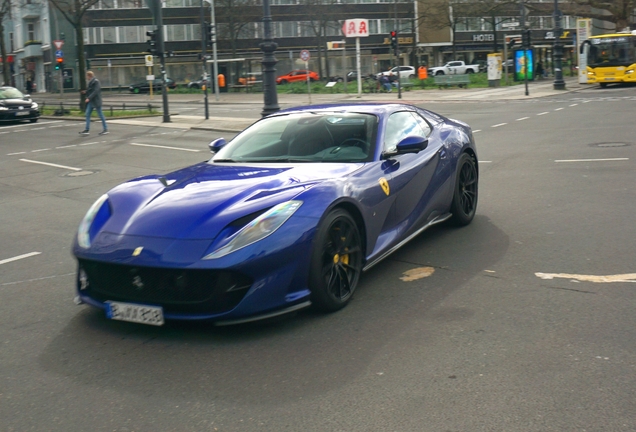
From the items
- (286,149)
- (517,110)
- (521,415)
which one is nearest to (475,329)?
(521,415)

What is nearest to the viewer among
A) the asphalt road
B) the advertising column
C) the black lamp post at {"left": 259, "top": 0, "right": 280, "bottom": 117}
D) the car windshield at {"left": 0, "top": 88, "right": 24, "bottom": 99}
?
the asphalt road

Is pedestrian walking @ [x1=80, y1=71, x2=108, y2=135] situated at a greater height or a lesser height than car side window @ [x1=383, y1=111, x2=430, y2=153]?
greater

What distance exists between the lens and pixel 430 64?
9556 centimetres

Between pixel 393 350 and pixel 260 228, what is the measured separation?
1092mm

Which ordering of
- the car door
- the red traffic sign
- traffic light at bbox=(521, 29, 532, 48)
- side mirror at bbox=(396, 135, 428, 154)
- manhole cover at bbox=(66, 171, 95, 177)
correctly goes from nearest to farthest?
side mirror at bbox=(396, 135, 428, 154) → the car door → manhole cover at bbox=(66, 171, 95, 177) → traffic light at bbox=(521, 29, 532, 48) → the red traffic sign

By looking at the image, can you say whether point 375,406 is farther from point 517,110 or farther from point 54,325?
point 517,110

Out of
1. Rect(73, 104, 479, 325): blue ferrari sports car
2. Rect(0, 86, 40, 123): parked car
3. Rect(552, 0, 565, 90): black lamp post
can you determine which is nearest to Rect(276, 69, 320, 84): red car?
Rect(552, 0, 565, 90): black lamp post

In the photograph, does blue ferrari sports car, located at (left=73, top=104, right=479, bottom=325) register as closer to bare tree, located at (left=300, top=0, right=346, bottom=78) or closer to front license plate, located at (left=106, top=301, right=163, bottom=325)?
front license plate, located at (left=106, top=301, right=163, bottom=325)

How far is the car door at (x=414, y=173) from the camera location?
6301mm

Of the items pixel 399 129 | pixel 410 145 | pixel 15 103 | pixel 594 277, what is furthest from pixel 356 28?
pixel 594 277

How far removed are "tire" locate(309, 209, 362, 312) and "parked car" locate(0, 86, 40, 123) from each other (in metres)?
29.4

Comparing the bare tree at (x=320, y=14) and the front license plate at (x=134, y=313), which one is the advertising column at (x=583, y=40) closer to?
the bare tree at (x=320, y=14)

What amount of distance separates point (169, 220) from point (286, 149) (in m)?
1.67

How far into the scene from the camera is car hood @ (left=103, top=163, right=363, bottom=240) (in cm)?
489
